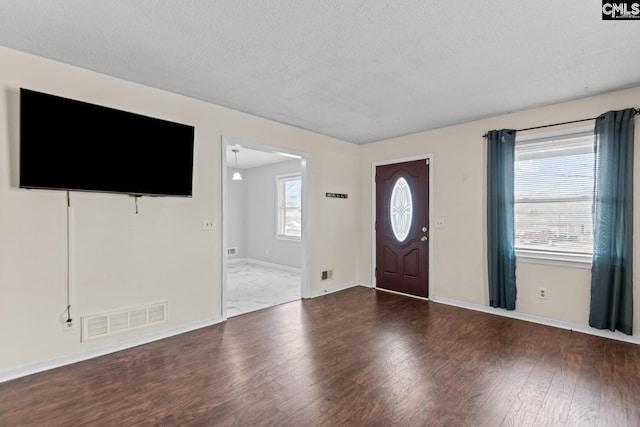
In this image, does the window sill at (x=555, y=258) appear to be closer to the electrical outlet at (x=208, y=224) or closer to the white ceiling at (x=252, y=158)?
the electrical outlet at (x=208, y=224)

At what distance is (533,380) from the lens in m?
2.39

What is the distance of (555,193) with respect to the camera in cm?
354

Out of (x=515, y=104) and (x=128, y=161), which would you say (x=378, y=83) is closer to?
(x=515, y=104)

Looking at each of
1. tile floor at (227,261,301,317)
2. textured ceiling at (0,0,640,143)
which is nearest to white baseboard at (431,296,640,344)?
tile floor at (227,261,301,317)

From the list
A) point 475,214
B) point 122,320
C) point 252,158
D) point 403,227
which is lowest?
point 122,320

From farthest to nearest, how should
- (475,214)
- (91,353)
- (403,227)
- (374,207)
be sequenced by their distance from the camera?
1. (374,207)
2. (403,227)
3. (475,214)
4. (91,353)

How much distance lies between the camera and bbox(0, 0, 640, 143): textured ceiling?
6.21 ft

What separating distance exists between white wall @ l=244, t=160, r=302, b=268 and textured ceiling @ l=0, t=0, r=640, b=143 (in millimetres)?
4065

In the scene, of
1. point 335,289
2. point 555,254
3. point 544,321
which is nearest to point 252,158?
point 335,289

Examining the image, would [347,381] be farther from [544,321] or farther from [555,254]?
[555,254]

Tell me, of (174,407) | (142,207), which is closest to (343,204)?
(142,207)

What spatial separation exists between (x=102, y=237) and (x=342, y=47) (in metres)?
2.68

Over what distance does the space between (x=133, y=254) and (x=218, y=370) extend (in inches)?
55.6

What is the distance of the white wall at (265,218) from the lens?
7.12 meters
